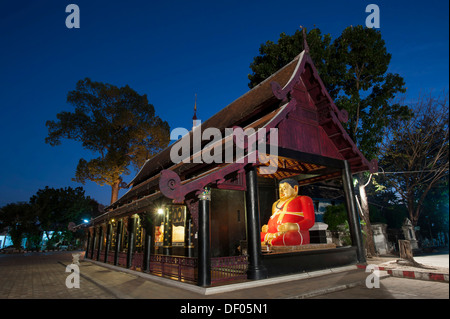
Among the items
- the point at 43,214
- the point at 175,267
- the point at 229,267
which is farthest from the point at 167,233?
the point at 43,214

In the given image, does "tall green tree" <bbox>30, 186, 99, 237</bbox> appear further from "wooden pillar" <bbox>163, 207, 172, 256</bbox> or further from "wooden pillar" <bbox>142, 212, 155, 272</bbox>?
"wooden pillar" <bbox>142, 212, 155, 272</bbox>

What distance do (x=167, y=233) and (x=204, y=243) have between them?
357 inches

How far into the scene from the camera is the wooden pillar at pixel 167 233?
14.0 metres

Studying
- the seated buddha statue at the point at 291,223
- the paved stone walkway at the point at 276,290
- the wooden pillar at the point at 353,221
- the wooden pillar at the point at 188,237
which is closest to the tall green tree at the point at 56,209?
the wooden pillar at the point at 188,237

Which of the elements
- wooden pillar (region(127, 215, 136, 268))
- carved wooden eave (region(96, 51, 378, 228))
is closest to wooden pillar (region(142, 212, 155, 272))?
carved wooden eave (region(96, 51, 378, 228))

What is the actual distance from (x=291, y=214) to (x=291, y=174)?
3.55 metres

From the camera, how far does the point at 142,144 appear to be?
76.4ft

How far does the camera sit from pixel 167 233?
571 inches

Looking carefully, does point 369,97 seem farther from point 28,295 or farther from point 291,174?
point 28,295

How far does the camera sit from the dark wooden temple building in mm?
6438

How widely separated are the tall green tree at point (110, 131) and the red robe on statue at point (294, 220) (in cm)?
1588

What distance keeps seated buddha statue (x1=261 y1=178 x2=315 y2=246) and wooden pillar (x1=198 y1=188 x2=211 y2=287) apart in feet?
10.5

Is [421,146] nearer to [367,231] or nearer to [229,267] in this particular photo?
[367,231]

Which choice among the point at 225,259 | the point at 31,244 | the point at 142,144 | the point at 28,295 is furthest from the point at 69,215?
the point at 225,259
